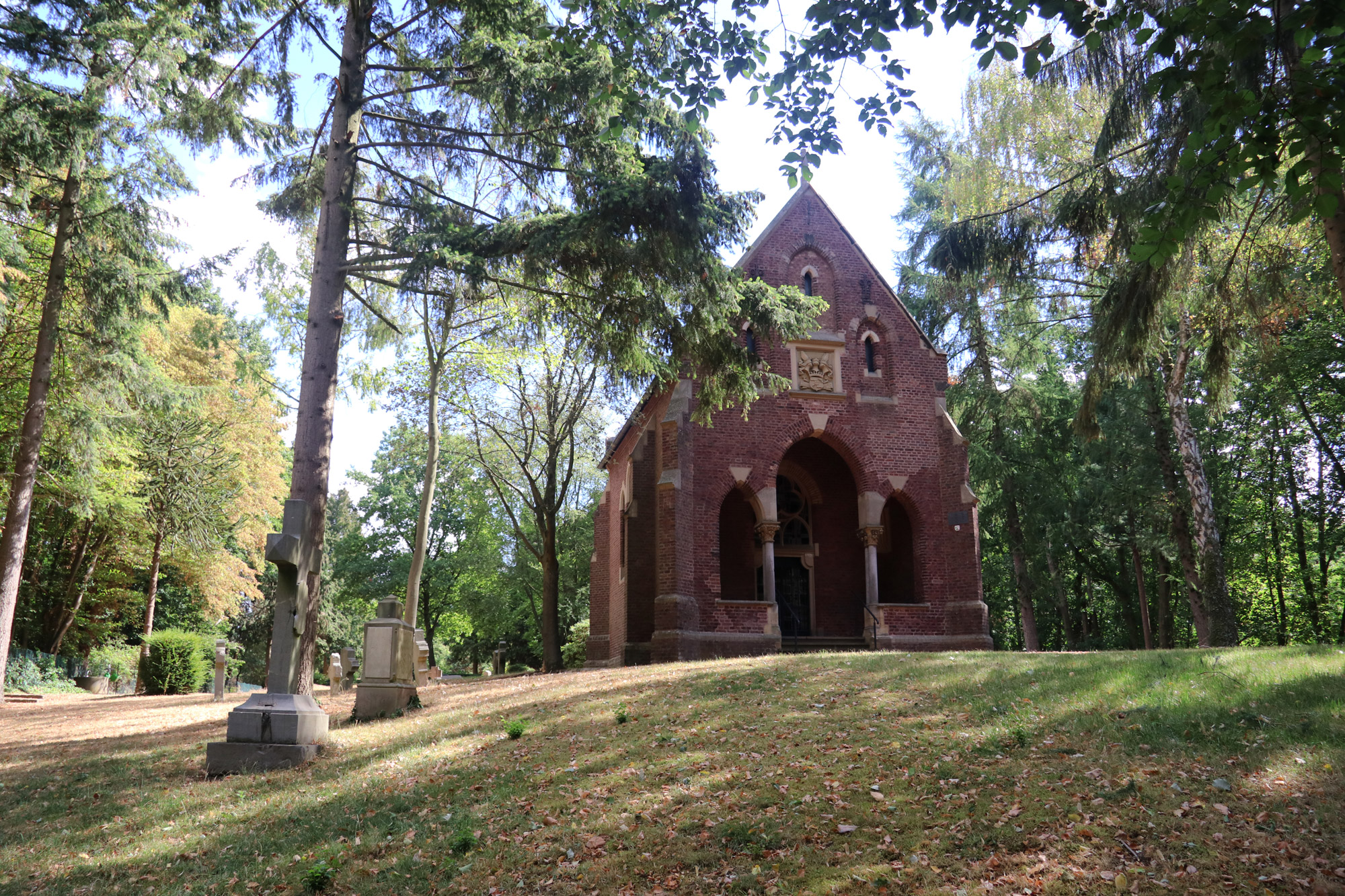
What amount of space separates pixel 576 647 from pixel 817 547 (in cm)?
1519

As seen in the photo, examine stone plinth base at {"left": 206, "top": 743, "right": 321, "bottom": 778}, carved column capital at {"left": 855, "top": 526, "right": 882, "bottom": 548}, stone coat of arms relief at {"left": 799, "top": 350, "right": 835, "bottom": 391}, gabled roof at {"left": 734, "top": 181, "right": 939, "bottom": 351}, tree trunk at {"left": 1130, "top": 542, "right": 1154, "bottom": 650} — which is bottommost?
stone plinth base at {"left": 206, "top": 743, "right": 321, "bottom": 778}

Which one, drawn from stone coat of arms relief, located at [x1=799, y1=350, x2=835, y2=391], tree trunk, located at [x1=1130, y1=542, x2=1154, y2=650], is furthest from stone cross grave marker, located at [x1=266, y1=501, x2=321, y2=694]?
tree trunk, located at [x1=1130, y1=542, x2=1154, y2=650]

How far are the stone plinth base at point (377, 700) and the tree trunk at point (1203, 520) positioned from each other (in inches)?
520

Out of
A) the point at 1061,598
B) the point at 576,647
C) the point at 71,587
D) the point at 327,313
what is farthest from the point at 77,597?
the point at 1061,598

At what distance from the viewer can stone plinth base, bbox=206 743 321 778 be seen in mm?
9359

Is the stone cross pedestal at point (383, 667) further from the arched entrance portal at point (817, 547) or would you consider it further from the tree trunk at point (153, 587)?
the tree trunk at point (153, 587)

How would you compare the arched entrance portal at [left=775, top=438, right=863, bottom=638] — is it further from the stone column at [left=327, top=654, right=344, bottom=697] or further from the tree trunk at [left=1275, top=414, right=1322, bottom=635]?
the tree trunk at [left=1275, top=414, right=1322, bottom=635]

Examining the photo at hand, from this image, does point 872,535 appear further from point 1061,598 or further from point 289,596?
point 1061,598

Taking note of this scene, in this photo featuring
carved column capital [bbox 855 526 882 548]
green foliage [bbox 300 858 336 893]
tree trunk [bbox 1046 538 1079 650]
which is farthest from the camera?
tree trunk [bbox 1046 538 1079 650]

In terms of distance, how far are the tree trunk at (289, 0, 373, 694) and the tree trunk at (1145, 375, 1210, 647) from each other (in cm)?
1566

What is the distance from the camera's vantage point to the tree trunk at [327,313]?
1134cm

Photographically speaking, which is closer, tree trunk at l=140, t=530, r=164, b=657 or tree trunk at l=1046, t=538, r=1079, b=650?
tree trunk at l=140, t=530, r=164, b=657

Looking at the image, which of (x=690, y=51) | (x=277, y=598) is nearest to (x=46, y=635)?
(x=277, y=598)

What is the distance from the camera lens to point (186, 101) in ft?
44.2
